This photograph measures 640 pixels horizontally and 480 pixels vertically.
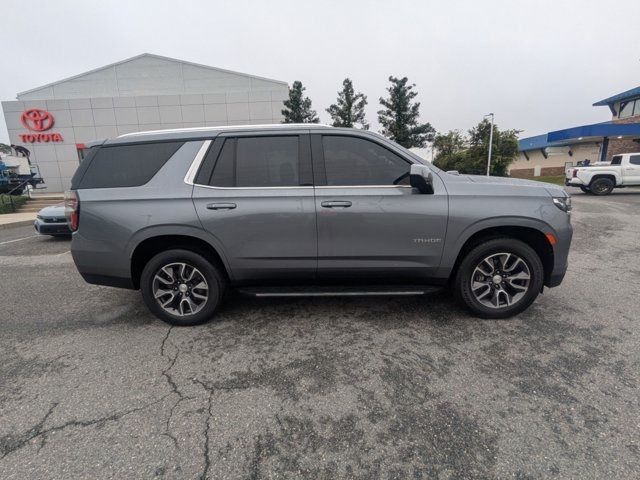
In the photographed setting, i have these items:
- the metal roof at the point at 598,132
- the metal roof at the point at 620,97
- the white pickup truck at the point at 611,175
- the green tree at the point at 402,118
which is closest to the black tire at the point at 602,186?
the white pickup truck at the point at 611,175

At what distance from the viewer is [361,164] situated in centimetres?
310

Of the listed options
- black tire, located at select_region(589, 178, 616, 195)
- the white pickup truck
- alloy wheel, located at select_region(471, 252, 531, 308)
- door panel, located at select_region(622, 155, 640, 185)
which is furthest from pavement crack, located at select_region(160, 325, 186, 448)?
door panel, located at select_region(622, 155, 640, 185)

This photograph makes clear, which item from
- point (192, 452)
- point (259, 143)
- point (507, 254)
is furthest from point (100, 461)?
point (507, 254)

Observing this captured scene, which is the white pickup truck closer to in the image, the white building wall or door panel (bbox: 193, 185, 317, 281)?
door panel (bbox: 193, 185, 317, 281)

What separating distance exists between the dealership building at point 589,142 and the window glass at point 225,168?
3625 centimetres

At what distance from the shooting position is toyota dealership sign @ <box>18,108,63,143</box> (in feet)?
67.0

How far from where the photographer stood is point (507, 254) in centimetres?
312

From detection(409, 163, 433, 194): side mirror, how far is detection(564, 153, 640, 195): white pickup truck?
51.8ft

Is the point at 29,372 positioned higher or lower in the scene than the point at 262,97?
lower

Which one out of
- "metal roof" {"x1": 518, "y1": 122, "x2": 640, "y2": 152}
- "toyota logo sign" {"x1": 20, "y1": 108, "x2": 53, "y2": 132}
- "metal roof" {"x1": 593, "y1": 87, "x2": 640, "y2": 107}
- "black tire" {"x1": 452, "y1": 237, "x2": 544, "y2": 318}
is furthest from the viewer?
"metal roof" {"x1": 593, "y1": 87, "x2": 640, "y2": 107}

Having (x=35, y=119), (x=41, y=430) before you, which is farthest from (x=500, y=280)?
(x=35, y=119)

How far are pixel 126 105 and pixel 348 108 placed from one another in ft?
49.0

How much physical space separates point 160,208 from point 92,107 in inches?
929

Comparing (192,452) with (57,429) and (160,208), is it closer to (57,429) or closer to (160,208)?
(57,429)
